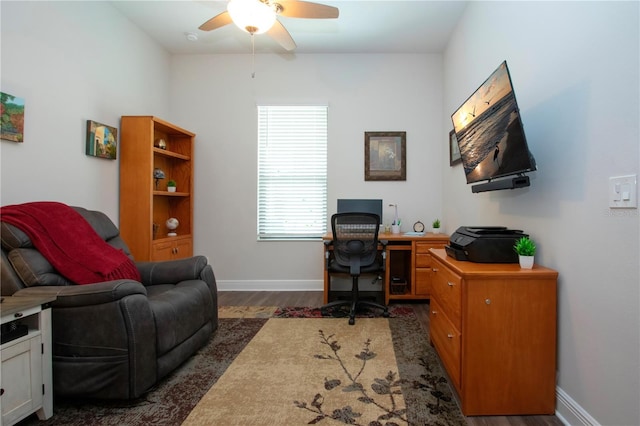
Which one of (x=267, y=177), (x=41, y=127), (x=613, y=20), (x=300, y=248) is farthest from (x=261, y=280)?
(x=613, y=20)

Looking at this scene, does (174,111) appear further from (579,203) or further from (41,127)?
(579,203)

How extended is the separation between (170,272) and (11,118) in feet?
4.91

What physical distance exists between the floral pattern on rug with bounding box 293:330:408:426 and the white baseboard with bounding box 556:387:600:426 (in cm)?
78

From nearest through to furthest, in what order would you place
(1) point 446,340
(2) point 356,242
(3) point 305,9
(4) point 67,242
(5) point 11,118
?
(1) point 446,340 < (4) point 67,242 < (5) point 11,118 < (3) point 305,9 < (2) point 356,242

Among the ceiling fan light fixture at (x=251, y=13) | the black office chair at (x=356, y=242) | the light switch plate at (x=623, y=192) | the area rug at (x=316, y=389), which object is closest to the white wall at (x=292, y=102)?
the black office chair at (x=356, y=242)

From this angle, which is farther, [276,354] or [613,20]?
[276,354]

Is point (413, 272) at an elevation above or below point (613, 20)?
below

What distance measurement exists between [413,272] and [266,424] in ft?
7.50

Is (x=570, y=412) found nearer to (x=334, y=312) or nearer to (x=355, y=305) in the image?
(x=355, y=305)

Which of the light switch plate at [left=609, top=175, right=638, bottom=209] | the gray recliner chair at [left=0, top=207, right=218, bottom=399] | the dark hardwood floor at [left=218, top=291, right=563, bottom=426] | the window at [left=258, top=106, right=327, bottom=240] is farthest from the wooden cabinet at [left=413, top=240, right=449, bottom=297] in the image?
the gray recliner chair at [left=0, top=207, right=218, bottom=399]

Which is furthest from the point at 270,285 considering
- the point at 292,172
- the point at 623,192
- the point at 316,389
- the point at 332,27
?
the point at 623,192

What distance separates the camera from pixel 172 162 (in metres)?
3.86

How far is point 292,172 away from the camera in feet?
13.1

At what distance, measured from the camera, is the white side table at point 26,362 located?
1332mm
